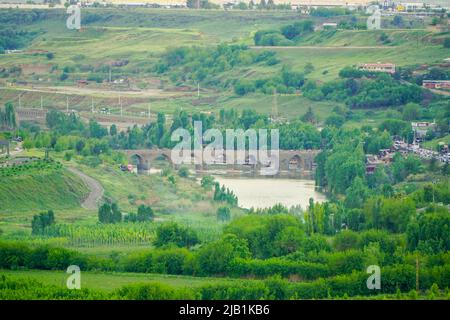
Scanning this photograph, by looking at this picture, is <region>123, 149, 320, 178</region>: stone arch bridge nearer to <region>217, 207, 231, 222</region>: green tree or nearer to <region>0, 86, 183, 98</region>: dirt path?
<region>217, 207, 231, 222</region>: green tree

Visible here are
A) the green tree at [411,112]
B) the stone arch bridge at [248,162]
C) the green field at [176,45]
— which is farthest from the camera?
the green field at [176,45]

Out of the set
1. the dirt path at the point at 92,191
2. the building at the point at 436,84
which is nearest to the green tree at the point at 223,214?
the dirt path at the point at 92,191

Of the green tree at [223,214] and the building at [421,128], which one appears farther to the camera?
the building at [421,128]

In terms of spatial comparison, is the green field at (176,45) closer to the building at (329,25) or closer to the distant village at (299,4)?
the building at (329,25)

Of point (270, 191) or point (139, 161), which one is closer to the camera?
point (270, 191)

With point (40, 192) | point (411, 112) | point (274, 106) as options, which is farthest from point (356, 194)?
point (274, 106)

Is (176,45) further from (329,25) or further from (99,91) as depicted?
(99,91)

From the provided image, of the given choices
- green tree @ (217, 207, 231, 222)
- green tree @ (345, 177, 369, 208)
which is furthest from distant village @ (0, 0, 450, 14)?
green tree @ (217, 207, 231, 222)
